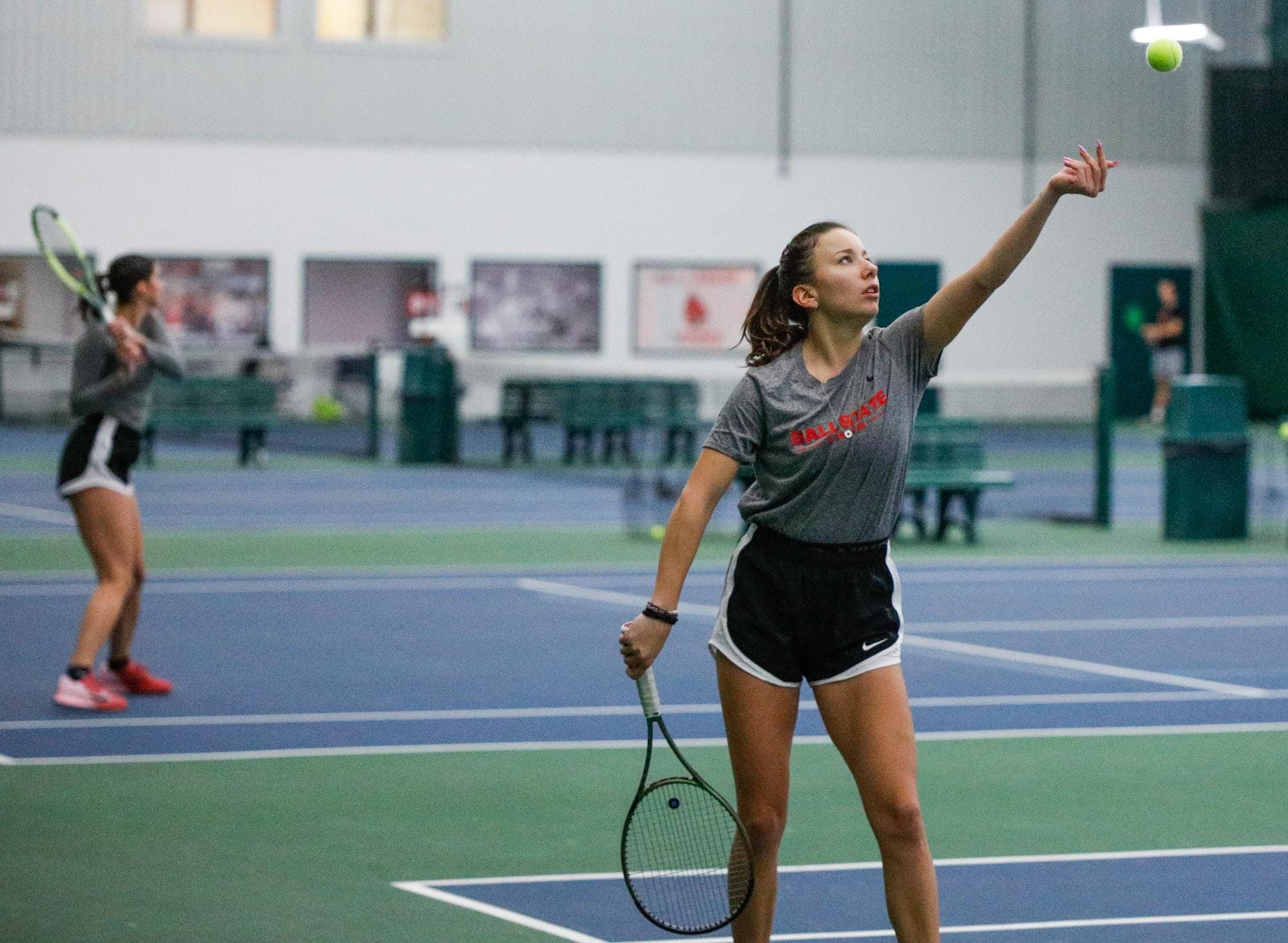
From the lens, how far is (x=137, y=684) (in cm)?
936

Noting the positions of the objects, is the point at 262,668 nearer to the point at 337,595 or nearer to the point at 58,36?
the point at 337,595

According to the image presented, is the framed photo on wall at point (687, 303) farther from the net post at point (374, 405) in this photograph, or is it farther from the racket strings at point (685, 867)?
the racket strings at point (685, 867)

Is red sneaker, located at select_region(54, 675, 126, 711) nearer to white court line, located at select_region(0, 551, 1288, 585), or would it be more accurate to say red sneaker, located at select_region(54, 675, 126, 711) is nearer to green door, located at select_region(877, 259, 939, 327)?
white court line, located at select_region(0, 551, 1288, 585)

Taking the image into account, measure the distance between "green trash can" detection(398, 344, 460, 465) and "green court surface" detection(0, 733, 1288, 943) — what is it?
17.2 metres

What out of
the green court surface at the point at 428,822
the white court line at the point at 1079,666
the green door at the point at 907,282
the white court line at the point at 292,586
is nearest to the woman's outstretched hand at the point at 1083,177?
the green court surface at the point at 428,822

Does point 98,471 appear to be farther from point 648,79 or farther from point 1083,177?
point 648,79

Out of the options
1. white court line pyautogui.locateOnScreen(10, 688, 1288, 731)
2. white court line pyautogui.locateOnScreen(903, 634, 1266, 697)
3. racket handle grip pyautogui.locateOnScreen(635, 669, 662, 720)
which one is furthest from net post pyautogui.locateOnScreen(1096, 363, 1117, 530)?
racket handle grip pyautogui.locateOnScreen(635, 669, 662, 720)

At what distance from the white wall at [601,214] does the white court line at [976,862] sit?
89.1 feet

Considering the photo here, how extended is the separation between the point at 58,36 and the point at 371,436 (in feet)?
39.1

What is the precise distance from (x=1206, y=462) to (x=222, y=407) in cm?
1324

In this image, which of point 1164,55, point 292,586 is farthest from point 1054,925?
point 292,586

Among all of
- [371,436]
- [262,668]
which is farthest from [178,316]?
[262,668]

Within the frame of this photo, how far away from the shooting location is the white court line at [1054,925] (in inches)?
217

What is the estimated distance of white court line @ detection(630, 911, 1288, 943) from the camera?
18.0ft
